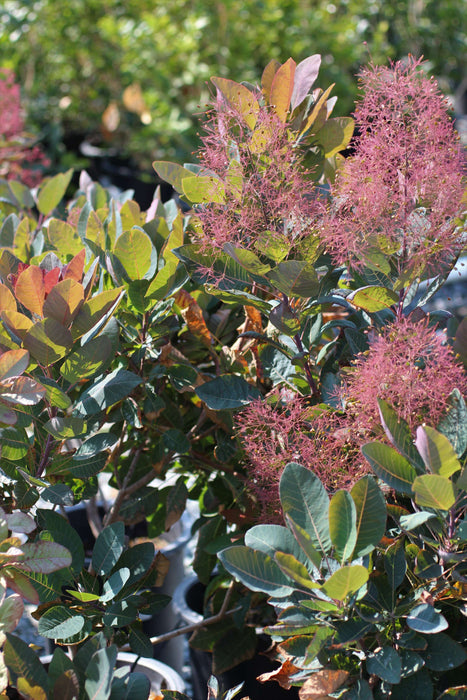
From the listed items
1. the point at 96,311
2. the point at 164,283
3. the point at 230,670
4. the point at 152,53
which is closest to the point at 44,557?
the point at 96,311

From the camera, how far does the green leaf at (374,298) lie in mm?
920

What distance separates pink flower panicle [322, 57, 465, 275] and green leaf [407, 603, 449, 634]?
0.40 meters

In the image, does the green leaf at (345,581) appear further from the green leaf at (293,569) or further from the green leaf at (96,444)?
the green leaf at (96,444)

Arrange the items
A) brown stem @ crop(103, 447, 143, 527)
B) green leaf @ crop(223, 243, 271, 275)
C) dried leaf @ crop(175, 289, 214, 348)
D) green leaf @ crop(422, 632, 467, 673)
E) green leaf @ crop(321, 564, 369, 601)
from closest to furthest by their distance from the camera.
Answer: green leaf @ crop(321, 564, 369, 601), green leaf @ crop(422, 632, 467, 673), green leaf @ crop(223, 243, 271, 275), dried leaf @ crop(175, 289, 214, 348), brown stem @ crop(103, 447, 143, 527)

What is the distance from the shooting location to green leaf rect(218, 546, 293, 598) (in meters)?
0.78

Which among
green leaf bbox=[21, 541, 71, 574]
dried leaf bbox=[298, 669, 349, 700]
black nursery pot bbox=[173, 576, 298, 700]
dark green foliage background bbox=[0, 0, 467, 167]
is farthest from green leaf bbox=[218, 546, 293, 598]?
dark green foliage background bbox=[0, 0, 467, 167]

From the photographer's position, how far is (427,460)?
0.74 m

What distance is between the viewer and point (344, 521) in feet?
2.52

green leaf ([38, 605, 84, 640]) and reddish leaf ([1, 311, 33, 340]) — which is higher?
reddish leaf ([1, 311, 33, 340])

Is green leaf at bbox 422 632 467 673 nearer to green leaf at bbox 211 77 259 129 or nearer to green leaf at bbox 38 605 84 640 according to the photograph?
green leaf at bbox 38 605 84 640

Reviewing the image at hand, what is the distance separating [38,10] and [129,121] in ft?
3.57

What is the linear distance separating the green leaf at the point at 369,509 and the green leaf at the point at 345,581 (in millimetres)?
74

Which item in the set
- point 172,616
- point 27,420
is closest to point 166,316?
point 27,420

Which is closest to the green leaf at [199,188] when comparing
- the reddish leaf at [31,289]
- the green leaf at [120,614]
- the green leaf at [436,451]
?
the reddish leaf at [31,289]
